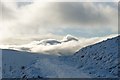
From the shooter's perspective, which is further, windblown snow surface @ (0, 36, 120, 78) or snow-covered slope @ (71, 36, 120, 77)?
snow-covered slope @ (71, 36, 120, 77)

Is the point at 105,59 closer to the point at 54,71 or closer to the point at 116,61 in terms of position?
the point at 116,61

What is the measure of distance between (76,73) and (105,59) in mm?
11949

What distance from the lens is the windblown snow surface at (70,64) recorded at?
8375cm

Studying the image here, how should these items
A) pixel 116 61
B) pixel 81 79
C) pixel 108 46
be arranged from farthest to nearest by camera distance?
pixel 108 46
pixel 116 61
pixel 81 79

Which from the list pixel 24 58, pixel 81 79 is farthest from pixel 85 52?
pixel 81 79

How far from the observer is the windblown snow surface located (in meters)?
83.8

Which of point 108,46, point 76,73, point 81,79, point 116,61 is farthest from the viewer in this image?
point 108,46

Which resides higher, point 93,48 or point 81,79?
point 93,48

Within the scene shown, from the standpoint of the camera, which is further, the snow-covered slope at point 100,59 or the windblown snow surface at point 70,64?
the snow-covered slope at point 100,59

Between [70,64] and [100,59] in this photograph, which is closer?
[100,59]

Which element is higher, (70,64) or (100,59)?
(100,59)

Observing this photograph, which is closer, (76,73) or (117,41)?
(76,73)

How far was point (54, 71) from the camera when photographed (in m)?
84.6

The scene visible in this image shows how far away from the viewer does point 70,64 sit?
96500 millimetres
